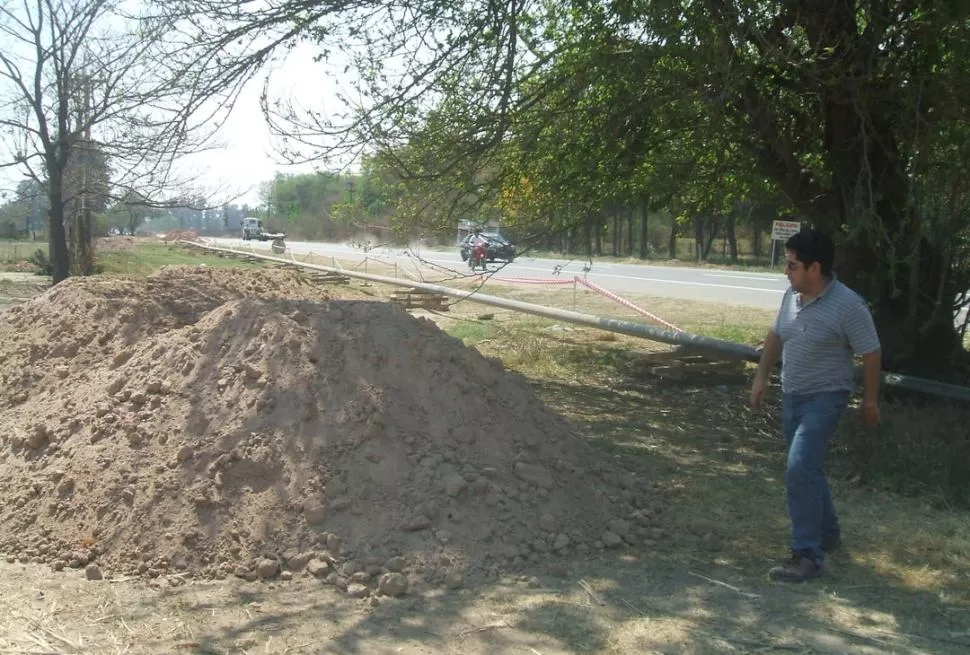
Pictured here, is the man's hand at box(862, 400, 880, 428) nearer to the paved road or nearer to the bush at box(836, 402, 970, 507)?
the bush at box(836, 402, 970, 507)

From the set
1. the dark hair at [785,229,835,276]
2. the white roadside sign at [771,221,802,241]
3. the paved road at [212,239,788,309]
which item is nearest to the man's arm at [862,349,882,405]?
the dark hair at [785,229,835,276]

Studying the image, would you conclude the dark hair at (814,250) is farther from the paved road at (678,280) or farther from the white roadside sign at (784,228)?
the paved road at (678,280)

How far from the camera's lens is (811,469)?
442cm

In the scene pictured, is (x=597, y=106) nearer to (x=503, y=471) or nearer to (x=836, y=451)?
(x=836, y=451)

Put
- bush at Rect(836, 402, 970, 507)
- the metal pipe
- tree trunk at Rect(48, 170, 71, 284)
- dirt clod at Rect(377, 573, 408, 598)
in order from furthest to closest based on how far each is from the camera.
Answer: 1. tree trunk at Rect(48, 170, 71, 284)
2. the metal pipe
3. bush at Rect(836, 402, 970, 507)
4. dirt clod at Rect(377, 573, 408, 598)

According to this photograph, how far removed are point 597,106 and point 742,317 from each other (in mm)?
9405

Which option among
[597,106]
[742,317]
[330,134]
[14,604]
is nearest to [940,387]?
[597,106]

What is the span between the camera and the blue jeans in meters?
4.39

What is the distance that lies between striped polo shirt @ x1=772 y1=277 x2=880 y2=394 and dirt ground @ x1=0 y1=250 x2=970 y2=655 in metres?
0.94

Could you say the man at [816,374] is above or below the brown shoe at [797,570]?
above

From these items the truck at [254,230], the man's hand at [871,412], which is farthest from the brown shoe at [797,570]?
the truck at [254,230]

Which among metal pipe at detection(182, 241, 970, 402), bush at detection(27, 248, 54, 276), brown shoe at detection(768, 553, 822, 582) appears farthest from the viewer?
bush at detection(27, 248, 54, 276)

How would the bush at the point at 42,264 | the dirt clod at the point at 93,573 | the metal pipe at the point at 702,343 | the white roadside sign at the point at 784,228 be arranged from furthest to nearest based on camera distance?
the bush at the point at 42,264, the white roadside sign at the point at 784,228, the metal pipe at the point at 702,343, the dirt clod at the point at 93,573

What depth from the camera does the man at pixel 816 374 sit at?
439cm
